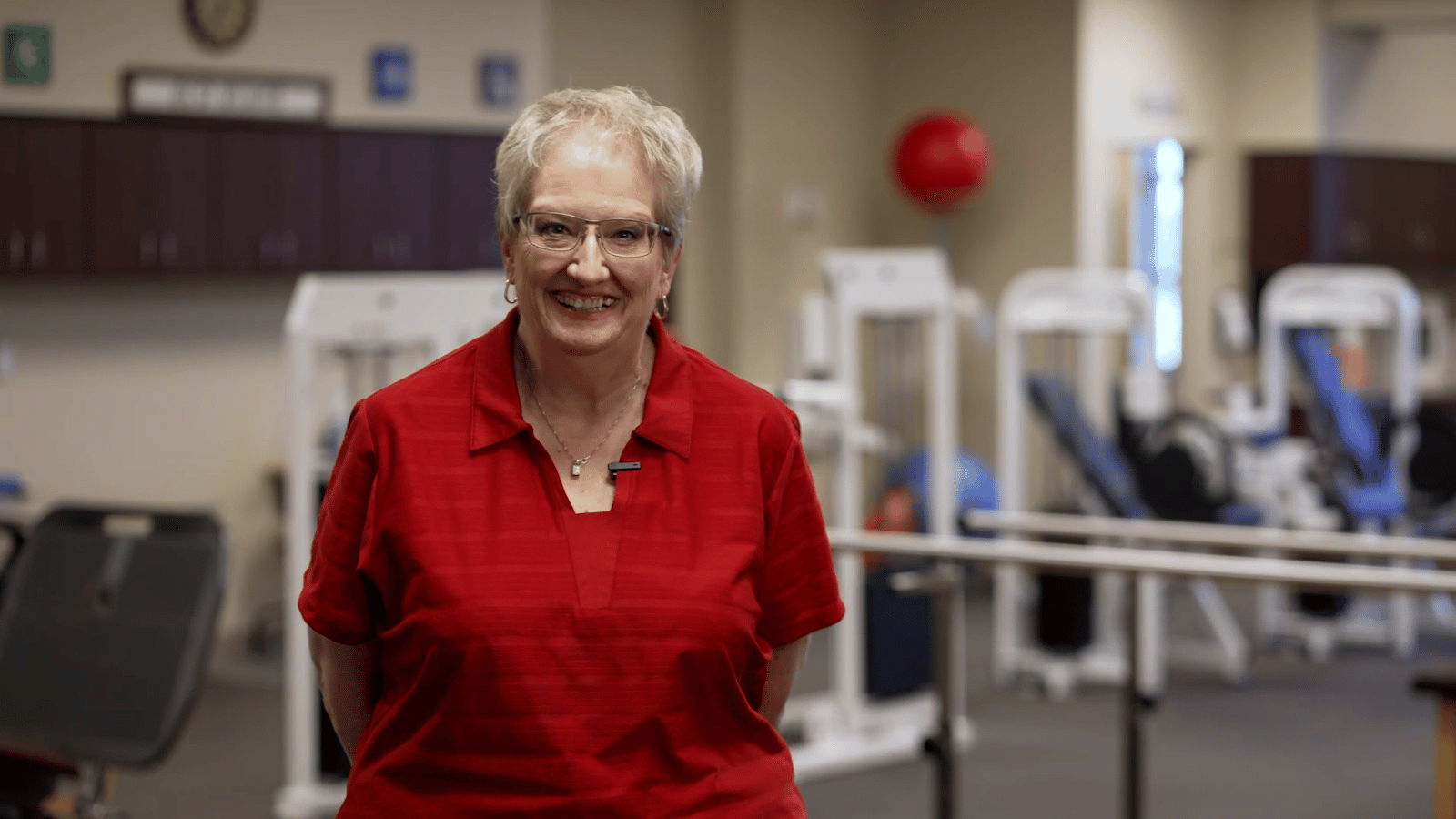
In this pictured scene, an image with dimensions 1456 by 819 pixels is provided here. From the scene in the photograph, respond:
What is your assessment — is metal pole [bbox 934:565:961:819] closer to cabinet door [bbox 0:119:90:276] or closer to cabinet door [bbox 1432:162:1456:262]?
cabinet door [bbox 0:119:90:276]

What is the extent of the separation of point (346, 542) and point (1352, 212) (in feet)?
30.3

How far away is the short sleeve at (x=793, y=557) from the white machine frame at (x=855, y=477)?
3.33 m

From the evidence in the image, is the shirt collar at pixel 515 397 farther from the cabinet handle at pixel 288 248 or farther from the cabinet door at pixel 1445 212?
the cabinet door at pixel 1445 212

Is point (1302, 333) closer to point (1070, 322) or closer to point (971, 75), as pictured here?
point (1070, 322)

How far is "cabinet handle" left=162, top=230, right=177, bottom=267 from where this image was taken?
6.32 metres

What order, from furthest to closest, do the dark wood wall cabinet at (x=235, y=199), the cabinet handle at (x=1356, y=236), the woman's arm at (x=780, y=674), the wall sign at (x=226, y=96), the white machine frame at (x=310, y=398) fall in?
the cabinet handle at (x=1356, y=236) < the wall sign at (x=226, y=96) < the dark wood wall cabinet at (x=235, y=199) < the white machine frame at (x=310, y=398) < the woman's arm at (x=780, y=674)

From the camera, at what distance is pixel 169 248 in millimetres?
6340

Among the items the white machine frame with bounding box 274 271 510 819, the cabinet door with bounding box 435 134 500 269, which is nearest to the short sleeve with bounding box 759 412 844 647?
the white machine frame with bounding box 274 271 510 819

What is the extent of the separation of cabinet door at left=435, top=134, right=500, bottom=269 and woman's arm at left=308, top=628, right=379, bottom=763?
556 centimetres

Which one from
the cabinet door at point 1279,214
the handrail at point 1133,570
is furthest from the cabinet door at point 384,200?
the cabinet door at point 1279,214

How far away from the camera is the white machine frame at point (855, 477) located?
5102 millimetres

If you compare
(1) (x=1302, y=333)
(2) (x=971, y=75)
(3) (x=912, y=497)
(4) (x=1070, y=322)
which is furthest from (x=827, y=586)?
(2) (x=971, y=75)

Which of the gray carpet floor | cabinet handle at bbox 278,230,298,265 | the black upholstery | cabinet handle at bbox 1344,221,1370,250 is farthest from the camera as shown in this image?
cabinet handle at bbox 1344,221,1370,250

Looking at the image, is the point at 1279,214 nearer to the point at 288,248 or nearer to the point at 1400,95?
the point at 1400,95
